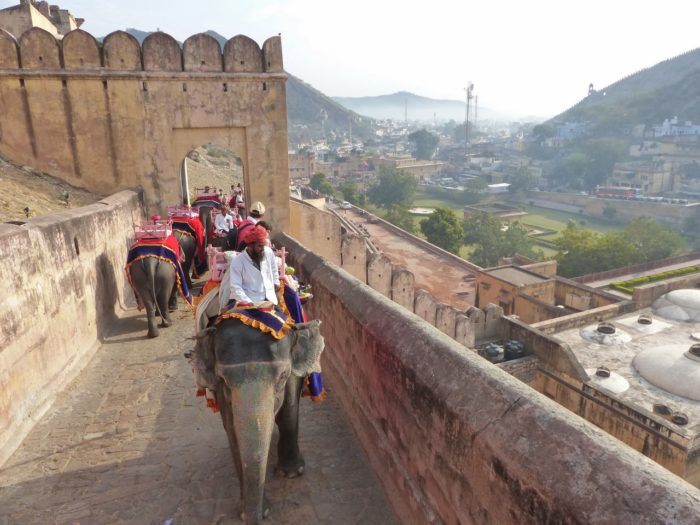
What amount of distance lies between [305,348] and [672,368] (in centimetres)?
1818

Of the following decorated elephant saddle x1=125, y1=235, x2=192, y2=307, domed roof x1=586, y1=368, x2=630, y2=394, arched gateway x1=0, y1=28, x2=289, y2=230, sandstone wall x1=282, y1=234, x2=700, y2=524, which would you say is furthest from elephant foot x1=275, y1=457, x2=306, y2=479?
domed roof x1=586, y1=368, x2=630, y2=394

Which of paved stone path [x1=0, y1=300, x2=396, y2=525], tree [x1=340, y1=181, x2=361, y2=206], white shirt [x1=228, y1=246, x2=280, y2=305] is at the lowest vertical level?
tree [x1=340, y1=181, x2=361, y2=206]

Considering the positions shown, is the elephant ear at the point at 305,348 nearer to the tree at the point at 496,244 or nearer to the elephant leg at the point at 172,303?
the elephant leg at the point at 172,303

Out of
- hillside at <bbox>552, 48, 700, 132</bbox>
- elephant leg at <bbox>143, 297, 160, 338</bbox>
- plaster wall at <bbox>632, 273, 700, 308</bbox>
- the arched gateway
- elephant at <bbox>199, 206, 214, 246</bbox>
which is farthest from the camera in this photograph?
hillside at <bbox>552, 48, 700, 132</bbox>

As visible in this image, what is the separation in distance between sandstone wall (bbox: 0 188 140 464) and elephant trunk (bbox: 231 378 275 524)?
9.19ft

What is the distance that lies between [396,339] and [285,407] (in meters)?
1.09

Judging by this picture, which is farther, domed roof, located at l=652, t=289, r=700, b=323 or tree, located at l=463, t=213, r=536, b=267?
tree, located at l=463, t=213, r=536, b=267

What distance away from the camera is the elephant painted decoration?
7.68 m

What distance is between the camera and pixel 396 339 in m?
3.72

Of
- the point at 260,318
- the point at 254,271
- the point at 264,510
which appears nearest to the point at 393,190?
the point at 254,271

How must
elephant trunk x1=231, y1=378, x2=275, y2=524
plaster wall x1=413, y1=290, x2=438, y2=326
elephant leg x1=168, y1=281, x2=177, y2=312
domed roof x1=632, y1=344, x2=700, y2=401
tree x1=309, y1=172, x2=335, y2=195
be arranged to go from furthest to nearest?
tree x1=309, y1=172, x2=335, y2=195, plaster wall x1=413, y1=290, x2=438, y2=326, domed roof x1=632, y1=344, x2=700, y2=401, elephant leg x1=168, y1=281, x2=177, y2=312, elephant trunk x1=231, y1=378, x2=275, y2=524

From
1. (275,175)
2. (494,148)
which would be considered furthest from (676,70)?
(275,175)

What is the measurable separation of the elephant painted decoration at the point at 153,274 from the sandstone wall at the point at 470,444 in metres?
3.99

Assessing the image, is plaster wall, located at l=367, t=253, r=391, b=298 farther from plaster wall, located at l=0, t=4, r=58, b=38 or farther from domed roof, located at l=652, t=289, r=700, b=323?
plaster wall, located at l=0, t=4, r=58, b=38
